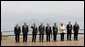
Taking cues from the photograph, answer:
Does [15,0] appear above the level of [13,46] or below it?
above

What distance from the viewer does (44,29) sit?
26266 millimetres

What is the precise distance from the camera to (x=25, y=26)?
2561cm

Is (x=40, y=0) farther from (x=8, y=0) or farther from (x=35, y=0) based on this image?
(x=8, y=0)

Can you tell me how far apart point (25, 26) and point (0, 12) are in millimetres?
2528

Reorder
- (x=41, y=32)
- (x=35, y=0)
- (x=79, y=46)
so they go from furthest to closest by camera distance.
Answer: (x=41, y=32) → (x=35, y=0) → (x=79, y=46)

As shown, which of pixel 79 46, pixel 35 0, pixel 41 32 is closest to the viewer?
pixel 79 46

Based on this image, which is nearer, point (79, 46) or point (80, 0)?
point (79, 46)

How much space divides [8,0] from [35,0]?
2.61 metres

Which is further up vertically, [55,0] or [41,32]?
[55,0]

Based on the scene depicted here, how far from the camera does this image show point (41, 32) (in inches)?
1026

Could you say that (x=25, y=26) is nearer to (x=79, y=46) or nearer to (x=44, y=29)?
(x=44, y=29)

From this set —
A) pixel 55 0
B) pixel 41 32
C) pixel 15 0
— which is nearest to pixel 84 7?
pixel 55 0

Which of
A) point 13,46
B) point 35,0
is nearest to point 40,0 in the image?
point 35,0

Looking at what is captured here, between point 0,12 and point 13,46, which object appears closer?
point 13,46
